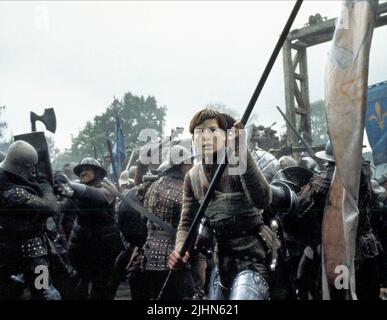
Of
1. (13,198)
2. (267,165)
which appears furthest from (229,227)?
(13,198)

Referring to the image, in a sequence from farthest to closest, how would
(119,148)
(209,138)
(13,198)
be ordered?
(119,148)
(13,198)
(209,138)

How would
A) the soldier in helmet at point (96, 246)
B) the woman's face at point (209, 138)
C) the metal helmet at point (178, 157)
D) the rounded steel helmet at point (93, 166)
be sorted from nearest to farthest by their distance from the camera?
the woman's face at point (209, 138)
the metal helmet at point (178, 157)
the soldier in helmet at point (96, 246)
the rounded steel helmet at point (93, 166)

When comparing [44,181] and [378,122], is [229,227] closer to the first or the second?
[44,181]

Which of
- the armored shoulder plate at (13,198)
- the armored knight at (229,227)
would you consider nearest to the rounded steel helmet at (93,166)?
the armored shoulder plate at (13,198)

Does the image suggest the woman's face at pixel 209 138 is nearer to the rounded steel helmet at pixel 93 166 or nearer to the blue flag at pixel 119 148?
the rounded steel helmet at pixel 93 166

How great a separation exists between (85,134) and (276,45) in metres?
51.1

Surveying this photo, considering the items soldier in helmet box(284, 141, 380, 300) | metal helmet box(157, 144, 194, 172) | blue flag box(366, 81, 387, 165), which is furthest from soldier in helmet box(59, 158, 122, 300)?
blue flag box(366, 81, 387, 165)

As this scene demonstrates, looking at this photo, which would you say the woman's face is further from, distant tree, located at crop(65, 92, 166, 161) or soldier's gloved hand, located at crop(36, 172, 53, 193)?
distant tree, located at crop(65, 92, 166, 161)

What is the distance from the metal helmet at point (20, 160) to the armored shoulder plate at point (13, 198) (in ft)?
0.68

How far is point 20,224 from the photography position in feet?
14.4

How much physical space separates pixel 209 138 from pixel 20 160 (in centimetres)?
220

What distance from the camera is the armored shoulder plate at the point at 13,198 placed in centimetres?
421

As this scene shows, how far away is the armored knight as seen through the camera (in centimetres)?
312

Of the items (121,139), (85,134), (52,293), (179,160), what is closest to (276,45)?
(179,160)
